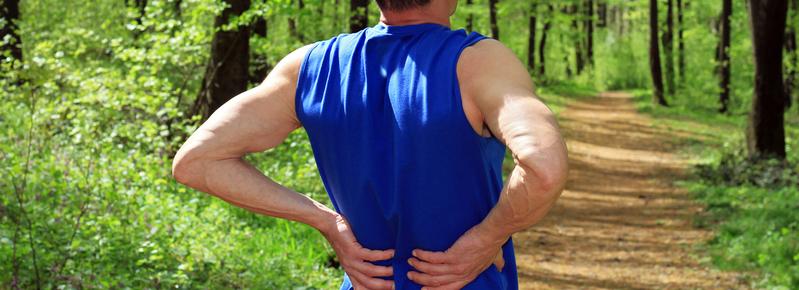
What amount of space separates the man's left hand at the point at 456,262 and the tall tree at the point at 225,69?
911 centimetres

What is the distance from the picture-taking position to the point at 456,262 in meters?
2.22

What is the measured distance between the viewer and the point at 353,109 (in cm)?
218

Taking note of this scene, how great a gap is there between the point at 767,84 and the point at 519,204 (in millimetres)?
13495

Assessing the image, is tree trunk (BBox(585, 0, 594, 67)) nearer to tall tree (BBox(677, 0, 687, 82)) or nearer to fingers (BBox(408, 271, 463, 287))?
tall tree (BBox(677, 0, 687, 82))

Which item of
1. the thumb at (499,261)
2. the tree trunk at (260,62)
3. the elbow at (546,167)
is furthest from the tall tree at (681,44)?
the elbow at (546,167)

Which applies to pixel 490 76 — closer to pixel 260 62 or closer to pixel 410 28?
pixel 410 28

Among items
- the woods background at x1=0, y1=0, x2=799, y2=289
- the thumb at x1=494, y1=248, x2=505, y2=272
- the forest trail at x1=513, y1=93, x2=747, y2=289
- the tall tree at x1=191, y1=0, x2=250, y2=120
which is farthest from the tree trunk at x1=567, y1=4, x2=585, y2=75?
the thumb at x1=494, y1=248, x2=505, y2=272

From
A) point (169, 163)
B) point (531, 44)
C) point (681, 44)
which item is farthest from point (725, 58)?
point (169, 163)

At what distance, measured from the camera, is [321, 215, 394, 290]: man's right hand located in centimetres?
231

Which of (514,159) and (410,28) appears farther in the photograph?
(410,28)

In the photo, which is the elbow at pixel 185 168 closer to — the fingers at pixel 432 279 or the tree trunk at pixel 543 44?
the fingers at pixel 432 279

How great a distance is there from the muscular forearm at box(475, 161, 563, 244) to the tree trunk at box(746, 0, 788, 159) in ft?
43.3

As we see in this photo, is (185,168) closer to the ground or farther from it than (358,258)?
farther from it

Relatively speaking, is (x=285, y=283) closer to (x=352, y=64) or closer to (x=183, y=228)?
(x=183, y=228)
